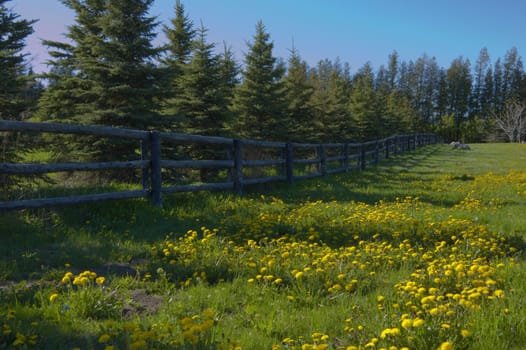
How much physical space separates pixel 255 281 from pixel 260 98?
14.7m

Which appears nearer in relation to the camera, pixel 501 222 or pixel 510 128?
pixel 501 222

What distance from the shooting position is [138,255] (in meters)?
4.49

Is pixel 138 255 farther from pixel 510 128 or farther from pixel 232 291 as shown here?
pixel 510 128

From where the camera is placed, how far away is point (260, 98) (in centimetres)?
1752

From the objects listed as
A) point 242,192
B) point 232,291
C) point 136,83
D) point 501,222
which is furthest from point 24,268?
point 136,83

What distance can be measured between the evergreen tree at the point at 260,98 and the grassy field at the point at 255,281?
11184 millimetres

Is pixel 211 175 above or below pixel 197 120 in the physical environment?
below

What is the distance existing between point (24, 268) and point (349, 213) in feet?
16.9

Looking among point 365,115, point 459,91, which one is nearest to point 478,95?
point 459,91

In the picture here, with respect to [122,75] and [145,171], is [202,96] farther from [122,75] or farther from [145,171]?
[145,171]

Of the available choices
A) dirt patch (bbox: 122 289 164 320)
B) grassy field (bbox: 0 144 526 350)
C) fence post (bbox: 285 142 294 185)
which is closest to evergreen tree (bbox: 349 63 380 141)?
fence post (bbox: 285 142 294 185)

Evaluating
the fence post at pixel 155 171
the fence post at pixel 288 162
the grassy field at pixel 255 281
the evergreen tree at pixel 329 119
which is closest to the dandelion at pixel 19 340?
the grassy field at pixel 255 281

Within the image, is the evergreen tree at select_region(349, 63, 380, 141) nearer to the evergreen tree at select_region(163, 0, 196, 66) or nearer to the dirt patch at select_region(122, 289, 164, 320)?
the evergreen tree at select_region(163, 0, 196, 66)

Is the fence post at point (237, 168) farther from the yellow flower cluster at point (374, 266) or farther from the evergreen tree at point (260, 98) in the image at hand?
the evergreen tree at point (260, 98)
